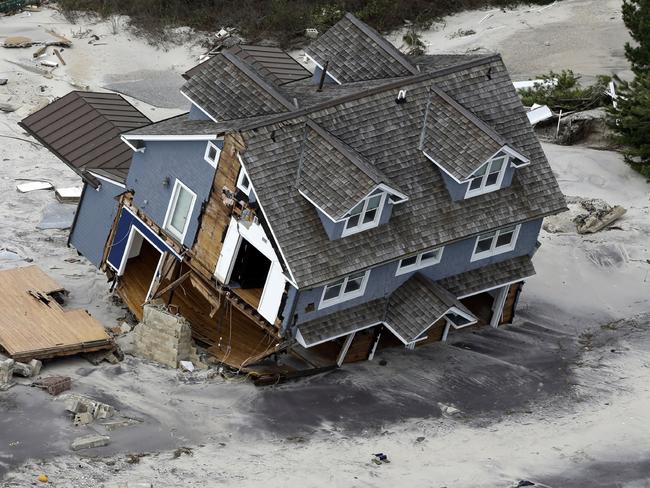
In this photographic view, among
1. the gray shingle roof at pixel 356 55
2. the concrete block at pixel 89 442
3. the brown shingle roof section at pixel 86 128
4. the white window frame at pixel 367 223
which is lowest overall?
the concrete block at pixel 89 442

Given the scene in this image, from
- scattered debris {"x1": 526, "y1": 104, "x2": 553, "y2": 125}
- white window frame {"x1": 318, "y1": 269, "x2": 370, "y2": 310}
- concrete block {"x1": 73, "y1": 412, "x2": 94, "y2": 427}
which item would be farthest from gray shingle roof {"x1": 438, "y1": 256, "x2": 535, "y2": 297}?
concrete block {"x1": 73, "y1": 412, "x2": 94, "y2": 427}

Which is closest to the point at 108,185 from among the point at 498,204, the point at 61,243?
the point at 61,243

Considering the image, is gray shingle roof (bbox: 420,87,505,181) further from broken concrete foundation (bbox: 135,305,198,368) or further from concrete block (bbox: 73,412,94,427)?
concrete block (bbox: 73,412,94,427)

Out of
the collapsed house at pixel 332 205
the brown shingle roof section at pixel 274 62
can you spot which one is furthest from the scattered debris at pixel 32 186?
the brown shingle roof section at pixel 274 62

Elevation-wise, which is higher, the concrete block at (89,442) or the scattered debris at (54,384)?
the concrete block at (89,442)

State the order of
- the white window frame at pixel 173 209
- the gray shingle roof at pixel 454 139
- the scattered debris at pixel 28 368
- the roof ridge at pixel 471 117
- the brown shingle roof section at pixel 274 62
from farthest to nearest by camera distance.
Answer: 1. the brown shingle roof section at pixel 274 62
2. the white window frame at pixel 173 209
3. the roof ridge at pixel 471 117
4. the gray shingle roof at pixel 454 139
5. the scattered debris at pixel 28 368

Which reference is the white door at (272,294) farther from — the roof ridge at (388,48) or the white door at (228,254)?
the roof ridge at (388,48)
